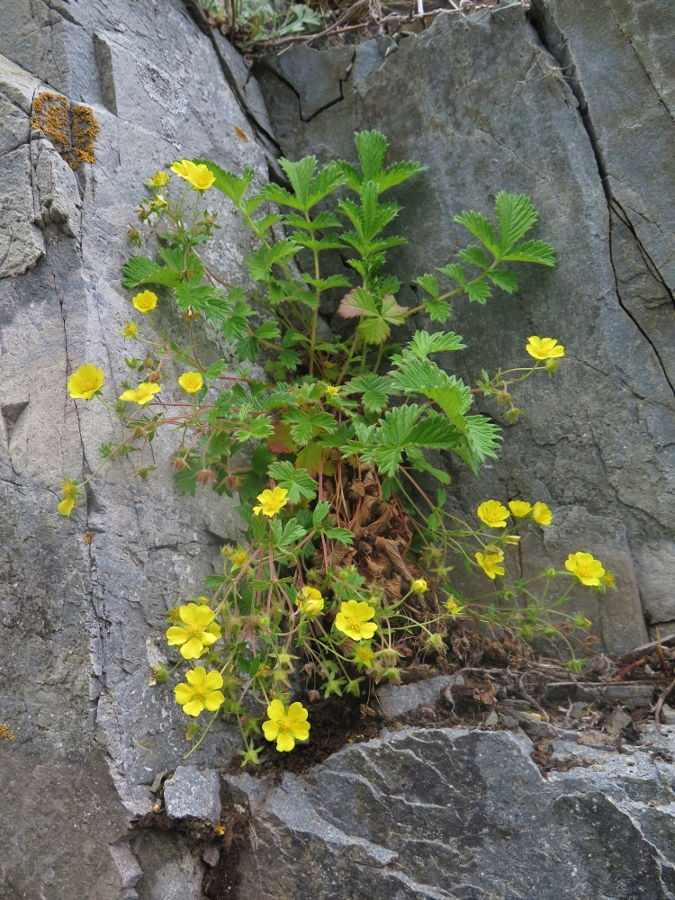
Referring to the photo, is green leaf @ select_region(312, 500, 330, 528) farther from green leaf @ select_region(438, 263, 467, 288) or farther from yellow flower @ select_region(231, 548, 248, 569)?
green leaf @ select_region(438, 263, 467, 288)

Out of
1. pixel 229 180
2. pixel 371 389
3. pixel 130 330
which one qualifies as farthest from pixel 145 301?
pixel 371 389

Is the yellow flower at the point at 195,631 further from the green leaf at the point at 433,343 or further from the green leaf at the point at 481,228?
the green leaf at the point at 481,228

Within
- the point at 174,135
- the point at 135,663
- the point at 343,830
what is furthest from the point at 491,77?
the point at 343,830

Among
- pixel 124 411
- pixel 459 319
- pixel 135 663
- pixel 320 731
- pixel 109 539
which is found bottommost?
pixel 320 731

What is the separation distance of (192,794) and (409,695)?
27.2 inches

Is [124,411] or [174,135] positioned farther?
[174,135]

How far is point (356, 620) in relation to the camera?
1902 mm

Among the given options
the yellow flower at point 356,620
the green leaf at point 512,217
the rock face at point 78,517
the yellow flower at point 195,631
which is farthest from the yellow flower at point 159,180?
the yellow flower at point 356,620

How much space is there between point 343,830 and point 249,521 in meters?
0.93

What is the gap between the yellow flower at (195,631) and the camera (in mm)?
1791

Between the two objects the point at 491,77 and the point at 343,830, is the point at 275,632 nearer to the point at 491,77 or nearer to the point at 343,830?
the point at 343,830

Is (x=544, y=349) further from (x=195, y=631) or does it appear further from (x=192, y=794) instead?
(x=192, y=794)

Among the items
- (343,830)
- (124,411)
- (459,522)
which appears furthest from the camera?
(459,522)

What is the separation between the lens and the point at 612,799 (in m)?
1.71
